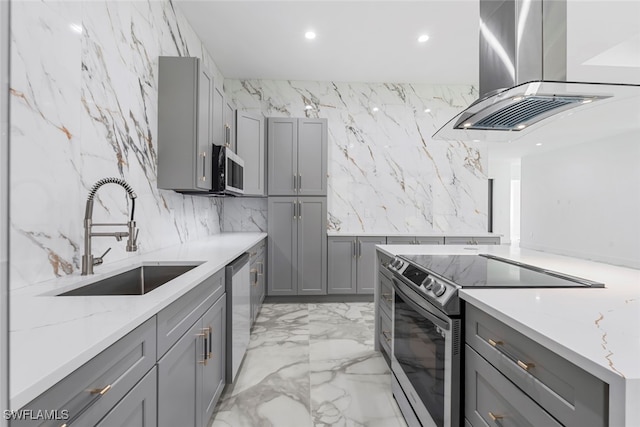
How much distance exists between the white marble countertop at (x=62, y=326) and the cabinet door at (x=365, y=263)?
291 centimetres

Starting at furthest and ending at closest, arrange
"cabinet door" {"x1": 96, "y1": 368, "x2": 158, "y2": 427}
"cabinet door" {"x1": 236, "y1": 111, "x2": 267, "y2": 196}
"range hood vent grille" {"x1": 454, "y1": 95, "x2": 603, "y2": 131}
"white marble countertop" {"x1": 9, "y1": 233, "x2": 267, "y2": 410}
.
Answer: "cabinet door" {"x1": 236, "y1": 111, "x2": 267, "y2": 196}, "range hood vent grille" {"x1": 454, "y1": 95, "x2": 603, "y2": 131}, "cabinet door" {"x1": 96, "y1": 368, "x2": 158, "y2": 427}, "white marble countertop" {"x1": 9, "y1": 233, "x2": 267, "y2": 410}

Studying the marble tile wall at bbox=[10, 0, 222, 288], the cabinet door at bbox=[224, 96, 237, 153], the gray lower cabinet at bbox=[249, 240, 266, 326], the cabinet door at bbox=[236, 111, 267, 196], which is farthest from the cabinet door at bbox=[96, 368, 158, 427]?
the cabinet door at bbox=[236, 111, 267, 196]

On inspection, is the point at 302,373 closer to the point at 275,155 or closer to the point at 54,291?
the point at 54,291

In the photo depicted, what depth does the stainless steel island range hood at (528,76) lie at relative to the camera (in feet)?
4.52

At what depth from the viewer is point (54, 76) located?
1518 millimetres

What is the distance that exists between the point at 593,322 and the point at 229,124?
337 cm

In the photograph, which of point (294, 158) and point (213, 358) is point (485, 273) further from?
point (294, 158)

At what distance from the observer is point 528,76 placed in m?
1.51

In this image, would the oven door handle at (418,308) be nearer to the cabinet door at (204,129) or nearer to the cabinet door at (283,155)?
the cabinet door at (204,129)

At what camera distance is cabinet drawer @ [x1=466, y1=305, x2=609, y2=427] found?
736 mm

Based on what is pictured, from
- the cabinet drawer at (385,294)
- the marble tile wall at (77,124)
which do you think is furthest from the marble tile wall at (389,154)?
the marble tile wall at (77,124)

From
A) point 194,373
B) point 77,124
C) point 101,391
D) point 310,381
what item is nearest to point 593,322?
point 101,391

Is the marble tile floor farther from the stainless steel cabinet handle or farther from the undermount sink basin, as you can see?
the stainless steel cabinet handle

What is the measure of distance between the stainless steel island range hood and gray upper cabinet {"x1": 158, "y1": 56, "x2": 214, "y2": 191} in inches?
73.4
